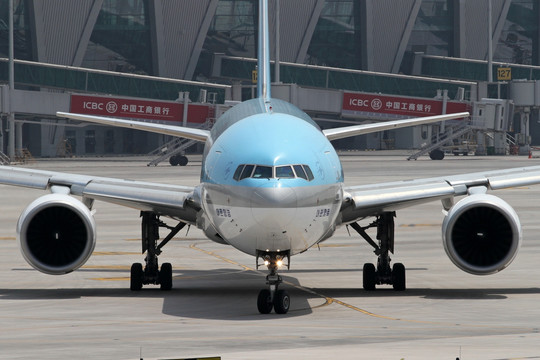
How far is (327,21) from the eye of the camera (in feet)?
415

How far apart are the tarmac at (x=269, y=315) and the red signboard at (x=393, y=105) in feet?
207

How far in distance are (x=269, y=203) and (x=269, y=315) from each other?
2280 mm

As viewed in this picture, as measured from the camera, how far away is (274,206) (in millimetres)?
18328

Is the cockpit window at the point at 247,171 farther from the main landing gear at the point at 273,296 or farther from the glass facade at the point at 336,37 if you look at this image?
the glass facade at the point at 336,37

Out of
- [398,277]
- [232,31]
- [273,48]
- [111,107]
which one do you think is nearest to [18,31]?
[111,107]

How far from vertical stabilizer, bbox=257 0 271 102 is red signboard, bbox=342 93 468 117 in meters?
69.5

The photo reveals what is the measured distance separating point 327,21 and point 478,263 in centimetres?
10710

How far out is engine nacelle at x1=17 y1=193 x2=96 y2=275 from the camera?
21.2 metres

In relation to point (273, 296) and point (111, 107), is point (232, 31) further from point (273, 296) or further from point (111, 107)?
point (273, 296)

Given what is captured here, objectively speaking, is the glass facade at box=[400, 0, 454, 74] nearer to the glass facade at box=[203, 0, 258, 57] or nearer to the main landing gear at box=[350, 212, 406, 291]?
the glass facade at box=[203, 0, 258, 57]

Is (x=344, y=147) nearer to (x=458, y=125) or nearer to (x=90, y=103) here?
(x=458, y=125)

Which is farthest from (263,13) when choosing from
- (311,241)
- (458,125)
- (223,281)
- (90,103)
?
(458,125)

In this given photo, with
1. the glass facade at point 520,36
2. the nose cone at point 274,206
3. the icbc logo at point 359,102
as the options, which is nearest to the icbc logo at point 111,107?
the icbc logo at point 359,102

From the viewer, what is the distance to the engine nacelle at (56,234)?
2122cm
